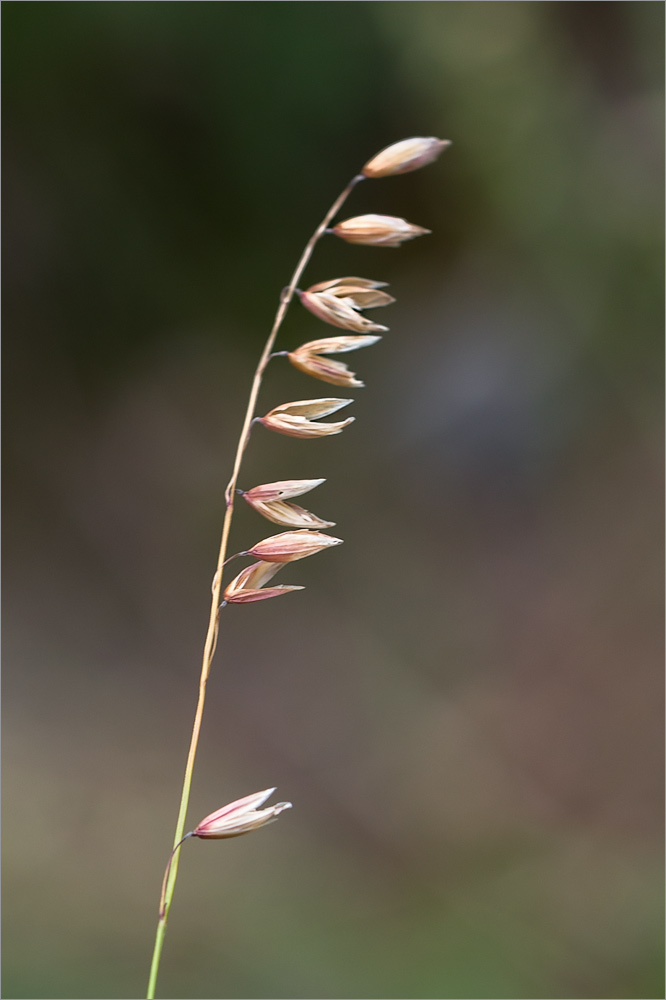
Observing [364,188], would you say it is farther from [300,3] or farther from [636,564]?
[636,564]

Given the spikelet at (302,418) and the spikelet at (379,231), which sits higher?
the spikelet at (379,231)

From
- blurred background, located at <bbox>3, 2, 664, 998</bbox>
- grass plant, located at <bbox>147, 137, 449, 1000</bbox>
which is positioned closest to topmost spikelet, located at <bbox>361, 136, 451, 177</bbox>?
grass plant, located at <bbox>147, 137, 449, 1000</bbox>

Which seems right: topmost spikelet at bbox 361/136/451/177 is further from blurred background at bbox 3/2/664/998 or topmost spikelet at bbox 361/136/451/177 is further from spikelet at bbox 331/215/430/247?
blurred background at bbox 3/2/664/998

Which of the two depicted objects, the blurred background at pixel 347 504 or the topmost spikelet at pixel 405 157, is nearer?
the topmost spikelet at pixel 405 157

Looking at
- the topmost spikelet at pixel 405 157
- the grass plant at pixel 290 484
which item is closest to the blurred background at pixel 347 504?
the grass plant at pixel 290 484

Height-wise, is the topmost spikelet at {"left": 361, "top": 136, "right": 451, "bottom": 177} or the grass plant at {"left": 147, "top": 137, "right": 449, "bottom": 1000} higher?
the topmost spikelet at {"left": 361, "top": 136, "right": 451, "bottom": 177}

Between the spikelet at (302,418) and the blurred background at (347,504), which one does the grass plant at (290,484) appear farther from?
the blurred background at (347,504)

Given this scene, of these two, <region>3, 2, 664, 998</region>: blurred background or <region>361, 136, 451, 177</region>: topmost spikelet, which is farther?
<region>3, 2, 664, 998</region>: blurred background
